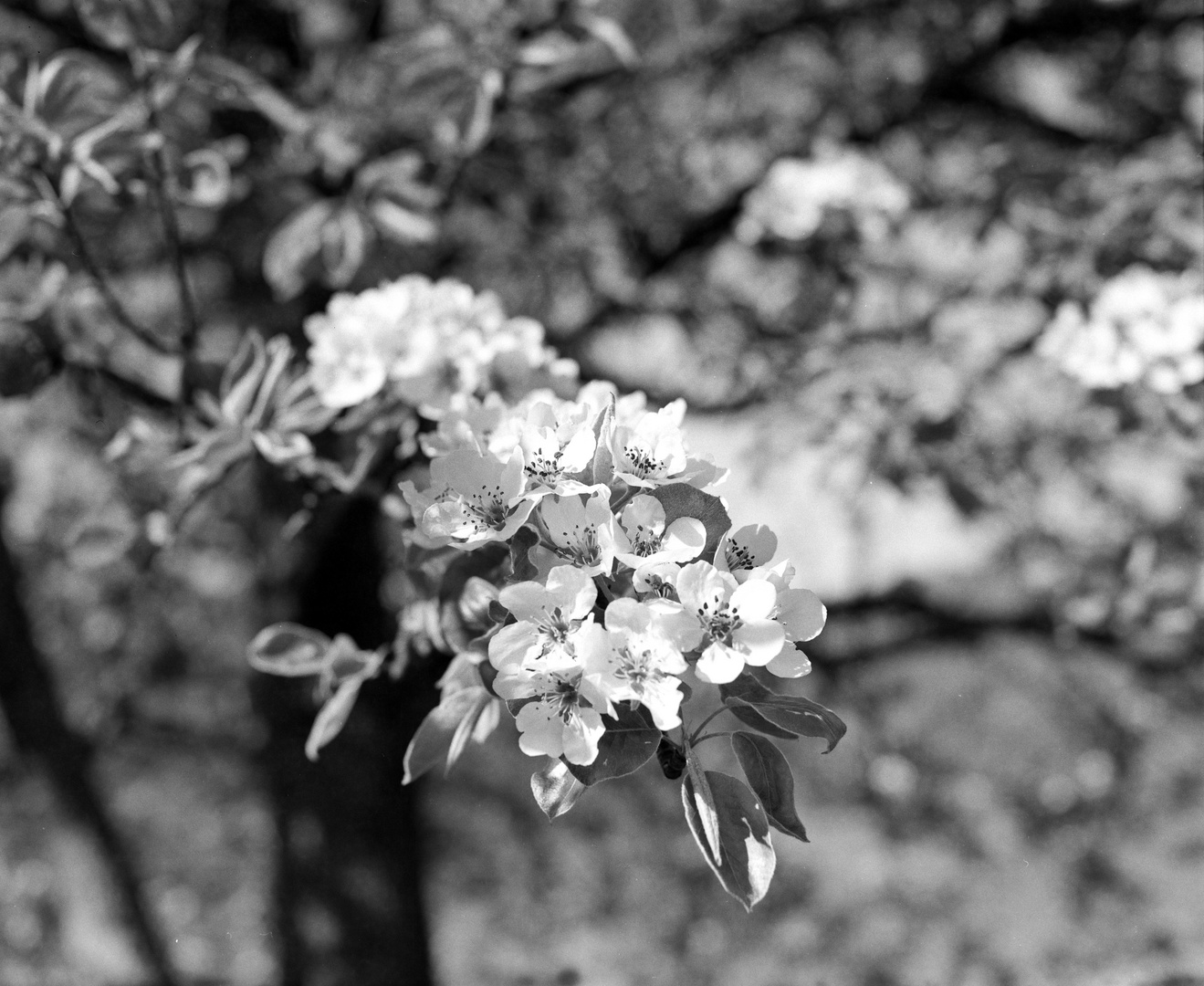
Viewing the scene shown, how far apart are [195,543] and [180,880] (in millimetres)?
2784

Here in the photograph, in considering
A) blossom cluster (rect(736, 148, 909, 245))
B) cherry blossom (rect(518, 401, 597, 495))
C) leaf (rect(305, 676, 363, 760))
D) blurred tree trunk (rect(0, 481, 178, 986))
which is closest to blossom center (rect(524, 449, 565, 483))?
cherry blossom (rect(518, 401, 597, 495))

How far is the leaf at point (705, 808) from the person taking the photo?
1.91 feet

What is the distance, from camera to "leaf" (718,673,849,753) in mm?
598

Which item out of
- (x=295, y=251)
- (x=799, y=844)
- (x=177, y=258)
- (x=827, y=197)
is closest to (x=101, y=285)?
Answer: (x=177, y=258)

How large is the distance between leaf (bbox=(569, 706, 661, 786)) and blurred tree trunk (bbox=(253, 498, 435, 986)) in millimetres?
1582

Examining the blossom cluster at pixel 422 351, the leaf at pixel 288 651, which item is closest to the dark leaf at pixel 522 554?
the blossom cluster at pixel 422 351

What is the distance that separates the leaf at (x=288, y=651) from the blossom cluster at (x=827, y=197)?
1291 mm

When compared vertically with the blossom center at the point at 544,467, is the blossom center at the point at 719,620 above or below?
below

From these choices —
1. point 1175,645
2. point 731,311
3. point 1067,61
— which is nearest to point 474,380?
point 731,311

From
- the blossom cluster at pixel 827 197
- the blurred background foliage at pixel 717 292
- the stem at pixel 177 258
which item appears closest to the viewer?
the stem at pixel 177 258

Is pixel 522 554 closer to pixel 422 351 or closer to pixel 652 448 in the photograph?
pixel 652 448

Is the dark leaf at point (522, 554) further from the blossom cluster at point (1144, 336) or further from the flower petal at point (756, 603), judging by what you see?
the blossom cluster at point (1144, 336)

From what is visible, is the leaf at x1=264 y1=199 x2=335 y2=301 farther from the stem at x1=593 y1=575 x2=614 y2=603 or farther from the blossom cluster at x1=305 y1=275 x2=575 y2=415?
the stem at x1=593 y1=575 x2=614 y2=603

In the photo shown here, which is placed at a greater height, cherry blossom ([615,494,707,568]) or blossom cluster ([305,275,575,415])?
cherry blossom ([615,494,707,568])
